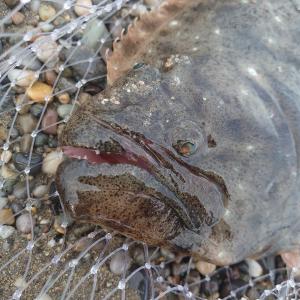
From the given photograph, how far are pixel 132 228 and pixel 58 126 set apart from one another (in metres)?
1.19

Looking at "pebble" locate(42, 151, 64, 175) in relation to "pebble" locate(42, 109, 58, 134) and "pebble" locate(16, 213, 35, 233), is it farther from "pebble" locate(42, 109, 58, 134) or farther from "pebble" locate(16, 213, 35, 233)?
"pebble" locate(16, 213, 35, 233)

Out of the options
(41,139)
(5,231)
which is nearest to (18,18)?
(41,139)

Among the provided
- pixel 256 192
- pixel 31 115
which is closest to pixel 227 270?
pixel 256 192

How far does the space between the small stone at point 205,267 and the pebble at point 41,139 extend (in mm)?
1581

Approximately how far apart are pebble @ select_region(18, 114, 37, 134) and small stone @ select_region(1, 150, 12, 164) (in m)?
0.21

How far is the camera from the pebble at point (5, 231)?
13.6ft

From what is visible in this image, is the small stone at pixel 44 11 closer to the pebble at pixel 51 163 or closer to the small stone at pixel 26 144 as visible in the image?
the small stone at pixel 26 144

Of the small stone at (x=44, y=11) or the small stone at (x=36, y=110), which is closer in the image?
the small stone at (x=36, y=110)

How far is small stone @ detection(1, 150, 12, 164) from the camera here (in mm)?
4219

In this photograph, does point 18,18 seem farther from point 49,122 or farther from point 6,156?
point 6,156

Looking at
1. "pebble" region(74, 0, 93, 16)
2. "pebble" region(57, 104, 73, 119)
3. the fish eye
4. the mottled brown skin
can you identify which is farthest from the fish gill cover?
the fish eye

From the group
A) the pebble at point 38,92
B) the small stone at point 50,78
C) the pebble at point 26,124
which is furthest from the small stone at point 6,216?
the small stone at point 50,78

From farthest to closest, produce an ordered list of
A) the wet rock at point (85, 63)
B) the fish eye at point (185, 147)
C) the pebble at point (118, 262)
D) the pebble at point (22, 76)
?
the wet rock at point (85, 63)
the pebble at point (22, 76)
the pebble at point (118, 262)
the fish eye at point (185, 147)

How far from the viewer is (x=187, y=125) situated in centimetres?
355
